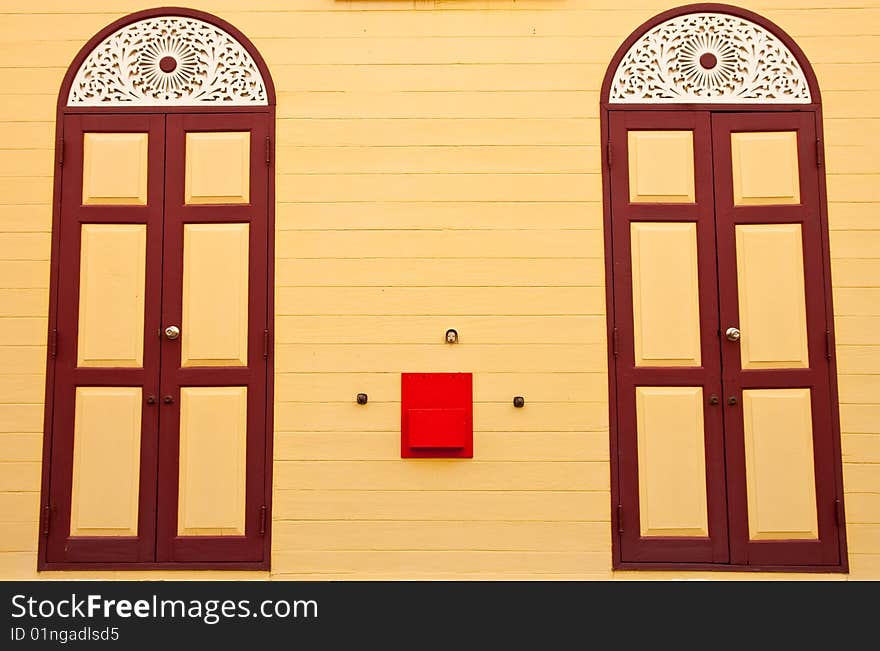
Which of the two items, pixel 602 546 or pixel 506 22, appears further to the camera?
pixel 506 22

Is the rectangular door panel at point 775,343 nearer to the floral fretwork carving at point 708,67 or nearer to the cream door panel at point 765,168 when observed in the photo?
the cream door panel at point 765,168

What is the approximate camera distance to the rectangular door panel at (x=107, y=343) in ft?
13.9

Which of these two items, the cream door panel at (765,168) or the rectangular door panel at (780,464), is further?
the cream door panel at (765,168)

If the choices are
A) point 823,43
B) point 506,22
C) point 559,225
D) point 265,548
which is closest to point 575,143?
point 559,225

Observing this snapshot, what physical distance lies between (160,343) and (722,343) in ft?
9.01

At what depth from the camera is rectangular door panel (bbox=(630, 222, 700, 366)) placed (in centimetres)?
430

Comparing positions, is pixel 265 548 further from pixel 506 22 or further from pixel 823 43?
pixel 823 43

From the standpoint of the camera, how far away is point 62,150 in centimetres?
441

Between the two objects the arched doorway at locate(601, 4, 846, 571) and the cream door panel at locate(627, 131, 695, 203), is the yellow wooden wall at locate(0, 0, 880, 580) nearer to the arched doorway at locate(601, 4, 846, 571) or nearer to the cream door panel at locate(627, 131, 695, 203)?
the arched doorway at locate(601, 4, 846, 571)

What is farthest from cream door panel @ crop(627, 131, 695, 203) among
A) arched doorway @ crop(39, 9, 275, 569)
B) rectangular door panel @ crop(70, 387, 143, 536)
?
rectangular door panel @ crop(70, 387, 143, 536)

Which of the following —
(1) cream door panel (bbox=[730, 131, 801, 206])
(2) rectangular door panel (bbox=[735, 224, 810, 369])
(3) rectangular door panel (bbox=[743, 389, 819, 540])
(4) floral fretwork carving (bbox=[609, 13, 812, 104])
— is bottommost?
(3) rectangular door panel (bbox=[743, 389, 819, 540])

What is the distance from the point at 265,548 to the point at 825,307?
296cm

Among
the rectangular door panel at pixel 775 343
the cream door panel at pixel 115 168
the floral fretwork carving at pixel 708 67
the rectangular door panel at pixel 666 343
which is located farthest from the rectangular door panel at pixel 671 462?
the cream door panel at pixel 115 168

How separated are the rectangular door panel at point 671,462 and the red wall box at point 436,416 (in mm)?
838
